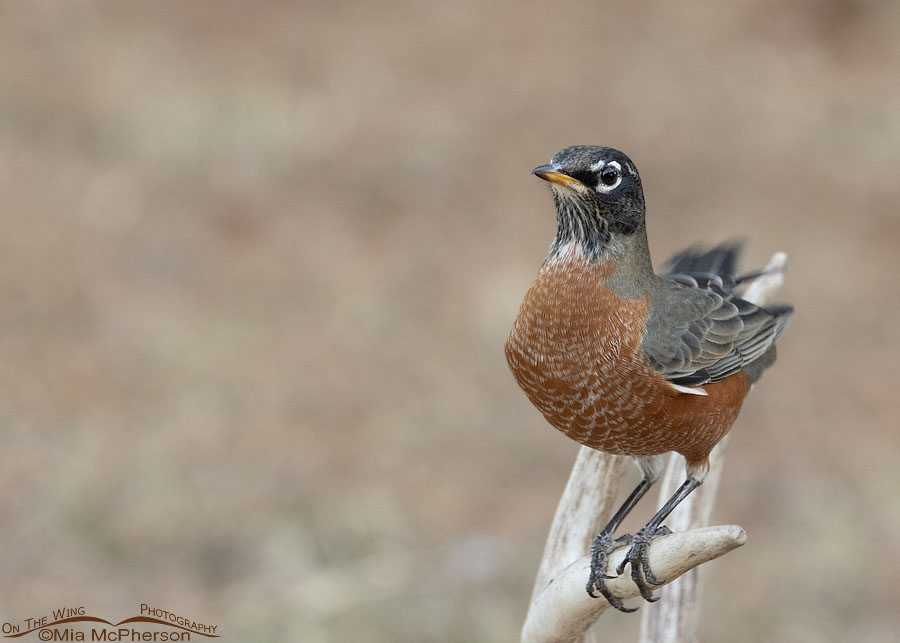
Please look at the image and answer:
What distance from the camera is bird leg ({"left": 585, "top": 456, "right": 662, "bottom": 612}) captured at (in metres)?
4.64

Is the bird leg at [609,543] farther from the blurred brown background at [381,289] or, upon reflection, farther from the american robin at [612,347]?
the blurred brown background at [381,289]

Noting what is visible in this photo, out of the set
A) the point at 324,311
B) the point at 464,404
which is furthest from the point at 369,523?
the point at 324,311

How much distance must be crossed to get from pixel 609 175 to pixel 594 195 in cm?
11

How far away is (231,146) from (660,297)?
31.7 feet

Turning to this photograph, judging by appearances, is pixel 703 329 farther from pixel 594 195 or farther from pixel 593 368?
pixel 594 195

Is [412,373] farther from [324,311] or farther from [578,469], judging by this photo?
[578,469]

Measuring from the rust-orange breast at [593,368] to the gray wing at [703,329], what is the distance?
122mm

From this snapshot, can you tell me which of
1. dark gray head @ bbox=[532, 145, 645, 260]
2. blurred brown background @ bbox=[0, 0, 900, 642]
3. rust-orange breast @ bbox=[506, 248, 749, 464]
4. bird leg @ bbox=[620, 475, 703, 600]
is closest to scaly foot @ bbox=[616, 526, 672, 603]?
bird leg @ bbox=[620, 475, 703, 600]

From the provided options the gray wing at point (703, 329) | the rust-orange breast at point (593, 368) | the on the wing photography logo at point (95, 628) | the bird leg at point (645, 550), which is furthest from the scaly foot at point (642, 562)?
the on the wing photography logo at point (95, 628)

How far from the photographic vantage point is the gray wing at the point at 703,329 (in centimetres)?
488

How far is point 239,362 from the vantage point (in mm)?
10836

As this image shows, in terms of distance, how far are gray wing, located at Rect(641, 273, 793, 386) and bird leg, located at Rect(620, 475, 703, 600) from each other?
52cm

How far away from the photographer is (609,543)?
4879mm

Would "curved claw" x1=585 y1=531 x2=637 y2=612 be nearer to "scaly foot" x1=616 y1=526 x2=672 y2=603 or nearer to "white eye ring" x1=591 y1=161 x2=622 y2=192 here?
"scaly foot" x1=616 y1=526 x2=672 y2=603
